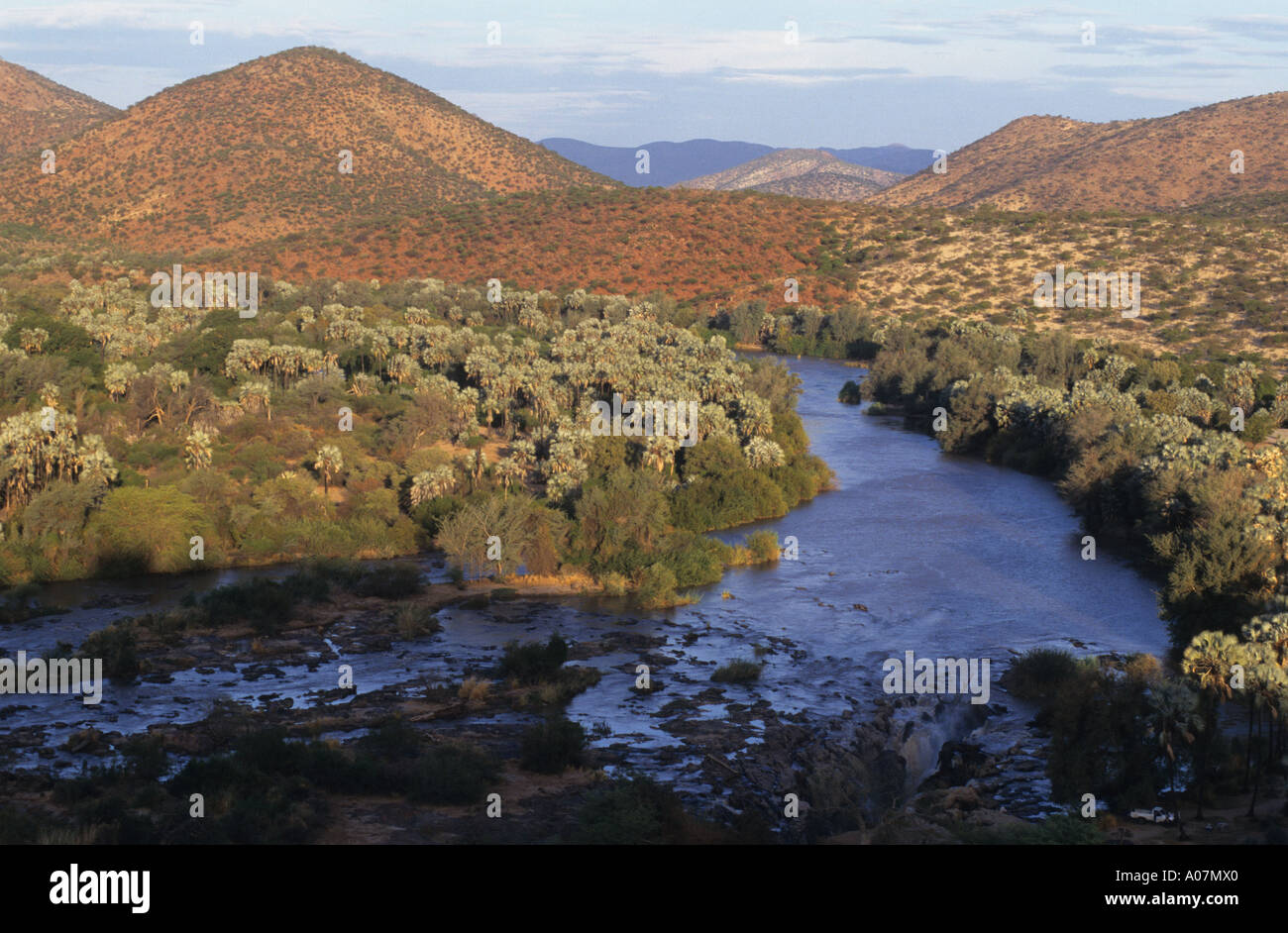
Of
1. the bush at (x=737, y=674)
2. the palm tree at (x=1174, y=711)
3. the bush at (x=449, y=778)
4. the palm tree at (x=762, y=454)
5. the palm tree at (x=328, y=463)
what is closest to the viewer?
the palm tree at (x=1174, y=711)

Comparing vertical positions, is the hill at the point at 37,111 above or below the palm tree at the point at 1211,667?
above

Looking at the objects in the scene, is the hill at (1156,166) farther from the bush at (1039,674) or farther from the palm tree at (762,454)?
the bush at (1039,674)

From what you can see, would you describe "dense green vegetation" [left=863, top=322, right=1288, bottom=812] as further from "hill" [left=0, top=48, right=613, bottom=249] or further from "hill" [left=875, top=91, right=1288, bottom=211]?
"hill" [left=875, top=91, right=1288, bottom=211]

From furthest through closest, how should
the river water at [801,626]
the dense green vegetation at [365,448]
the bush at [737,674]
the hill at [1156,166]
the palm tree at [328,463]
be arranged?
1. the hill at [1156,166]
2. the palm tree at [328,463]
3. the dense green vegetation at [365,448]
4. the bush at [737,674]
5. the river water at [801,626]

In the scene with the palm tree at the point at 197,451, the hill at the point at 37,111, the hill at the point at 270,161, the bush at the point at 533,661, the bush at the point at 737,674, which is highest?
the hill at the point at 37,111

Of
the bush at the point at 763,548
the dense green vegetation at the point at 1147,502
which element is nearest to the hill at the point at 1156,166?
the dense green vegetation at the point at 1147,502

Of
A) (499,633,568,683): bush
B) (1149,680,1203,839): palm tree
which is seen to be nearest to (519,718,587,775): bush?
(499,633,568,683): bush

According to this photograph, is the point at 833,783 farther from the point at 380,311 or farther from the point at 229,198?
the point at 229,198
